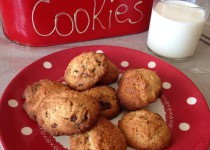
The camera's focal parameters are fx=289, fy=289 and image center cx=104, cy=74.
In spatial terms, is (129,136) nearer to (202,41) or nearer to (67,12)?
(67,12)

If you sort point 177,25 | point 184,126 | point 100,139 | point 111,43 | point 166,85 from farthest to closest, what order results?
1. point 111,43
2. point 177,25
3. point 166,85
4. point 184,126
5. point 100,139

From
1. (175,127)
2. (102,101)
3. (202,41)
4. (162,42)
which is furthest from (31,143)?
(202,41)

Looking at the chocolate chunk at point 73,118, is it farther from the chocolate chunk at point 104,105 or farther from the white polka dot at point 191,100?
the white polka dot at point 191,100

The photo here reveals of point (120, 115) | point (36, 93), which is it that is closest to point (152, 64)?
point (120, 115)

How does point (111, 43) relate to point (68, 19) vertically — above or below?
below

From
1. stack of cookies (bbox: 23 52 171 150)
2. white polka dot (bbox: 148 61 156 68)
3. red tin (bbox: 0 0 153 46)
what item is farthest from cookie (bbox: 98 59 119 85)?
red tin (bbox: 0 0 153 46)

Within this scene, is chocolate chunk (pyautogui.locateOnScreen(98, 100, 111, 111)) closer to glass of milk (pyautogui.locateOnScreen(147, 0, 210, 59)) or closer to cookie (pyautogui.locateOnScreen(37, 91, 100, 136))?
cookie (pyautogui.locateOnScreen(37, 91, 100, 136))

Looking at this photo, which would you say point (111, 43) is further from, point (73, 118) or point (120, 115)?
point (73, 118)

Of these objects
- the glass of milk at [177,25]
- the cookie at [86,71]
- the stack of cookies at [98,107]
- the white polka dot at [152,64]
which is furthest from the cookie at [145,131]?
the glass of milk at [177,25]
